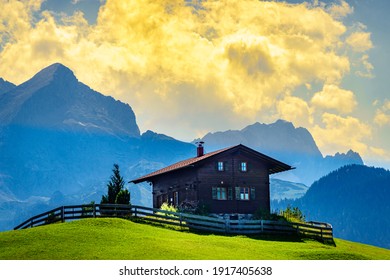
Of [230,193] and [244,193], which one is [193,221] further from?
[244,193]

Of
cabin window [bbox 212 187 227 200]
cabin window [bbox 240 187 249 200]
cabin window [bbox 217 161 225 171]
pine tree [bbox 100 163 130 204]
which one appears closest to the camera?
cabin window [bbox 212 187 227 200]

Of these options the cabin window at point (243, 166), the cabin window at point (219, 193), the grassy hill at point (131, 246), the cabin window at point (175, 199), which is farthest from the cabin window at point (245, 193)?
the grassy hill at point (131, 246)

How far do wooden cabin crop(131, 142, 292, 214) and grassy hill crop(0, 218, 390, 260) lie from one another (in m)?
12.9

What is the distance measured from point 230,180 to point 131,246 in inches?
957

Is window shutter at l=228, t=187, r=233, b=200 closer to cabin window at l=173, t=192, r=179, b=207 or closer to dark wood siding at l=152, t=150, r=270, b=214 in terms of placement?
dark wood siding at l=152, t=150, r=270, b=214

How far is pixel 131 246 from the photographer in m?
33.8

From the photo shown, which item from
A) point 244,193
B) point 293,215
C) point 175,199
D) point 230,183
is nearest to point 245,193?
point 244,193

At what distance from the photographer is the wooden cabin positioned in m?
56.2

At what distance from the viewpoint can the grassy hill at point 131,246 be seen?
31469mm

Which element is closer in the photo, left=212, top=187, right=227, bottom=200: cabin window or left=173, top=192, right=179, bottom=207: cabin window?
left=212, top=187, right=227, bottom=200: cabin window

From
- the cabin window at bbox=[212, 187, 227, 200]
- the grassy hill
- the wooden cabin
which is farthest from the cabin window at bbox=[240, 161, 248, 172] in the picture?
the grassy hill
